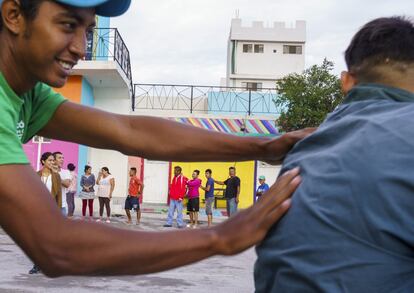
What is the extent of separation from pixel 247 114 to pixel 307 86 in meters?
6.03

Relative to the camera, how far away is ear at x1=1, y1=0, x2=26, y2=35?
5.20 feet

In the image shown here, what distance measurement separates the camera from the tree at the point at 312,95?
19156mm

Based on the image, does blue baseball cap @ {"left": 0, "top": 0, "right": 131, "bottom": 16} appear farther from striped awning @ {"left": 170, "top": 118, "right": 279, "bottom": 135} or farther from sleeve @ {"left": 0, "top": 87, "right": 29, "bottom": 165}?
striped awning @ {"left": 170, "top": 118, "right": 279, "bottom": 135}

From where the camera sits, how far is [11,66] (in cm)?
171

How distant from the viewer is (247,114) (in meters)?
25.3

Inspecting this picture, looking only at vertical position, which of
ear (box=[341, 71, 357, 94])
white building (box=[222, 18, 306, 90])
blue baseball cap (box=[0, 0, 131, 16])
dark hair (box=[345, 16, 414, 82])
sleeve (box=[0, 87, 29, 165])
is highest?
white building (box=[222, 18, 306, 90])

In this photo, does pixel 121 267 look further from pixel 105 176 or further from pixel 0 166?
pixel 105 176

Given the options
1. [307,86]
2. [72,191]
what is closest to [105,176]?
[72,191]

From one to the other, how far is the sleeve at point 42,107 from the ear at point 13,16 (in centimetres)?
46

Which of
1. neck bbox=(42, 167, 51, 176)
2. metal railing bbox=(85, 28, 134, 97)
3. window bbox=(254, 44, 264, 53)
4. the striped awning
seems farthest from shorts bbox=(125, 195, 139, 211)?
window bbox=(254, 44, 264, 53)

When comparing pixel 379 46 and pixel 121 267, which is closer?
pixel 121 267

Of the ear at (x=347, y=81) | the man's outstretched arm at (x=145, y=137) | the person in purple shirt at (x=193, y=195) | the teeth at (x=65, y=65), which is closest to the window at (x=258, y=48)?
the person in purple shirt at (x=193, y=195)

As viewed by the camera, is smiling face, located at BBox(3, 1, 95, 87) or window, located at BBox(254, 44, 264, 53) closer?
smiling face, located at BBox(3, 1, 95, 87)

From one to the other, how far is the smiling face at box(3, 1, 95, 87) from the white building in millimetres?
42408
